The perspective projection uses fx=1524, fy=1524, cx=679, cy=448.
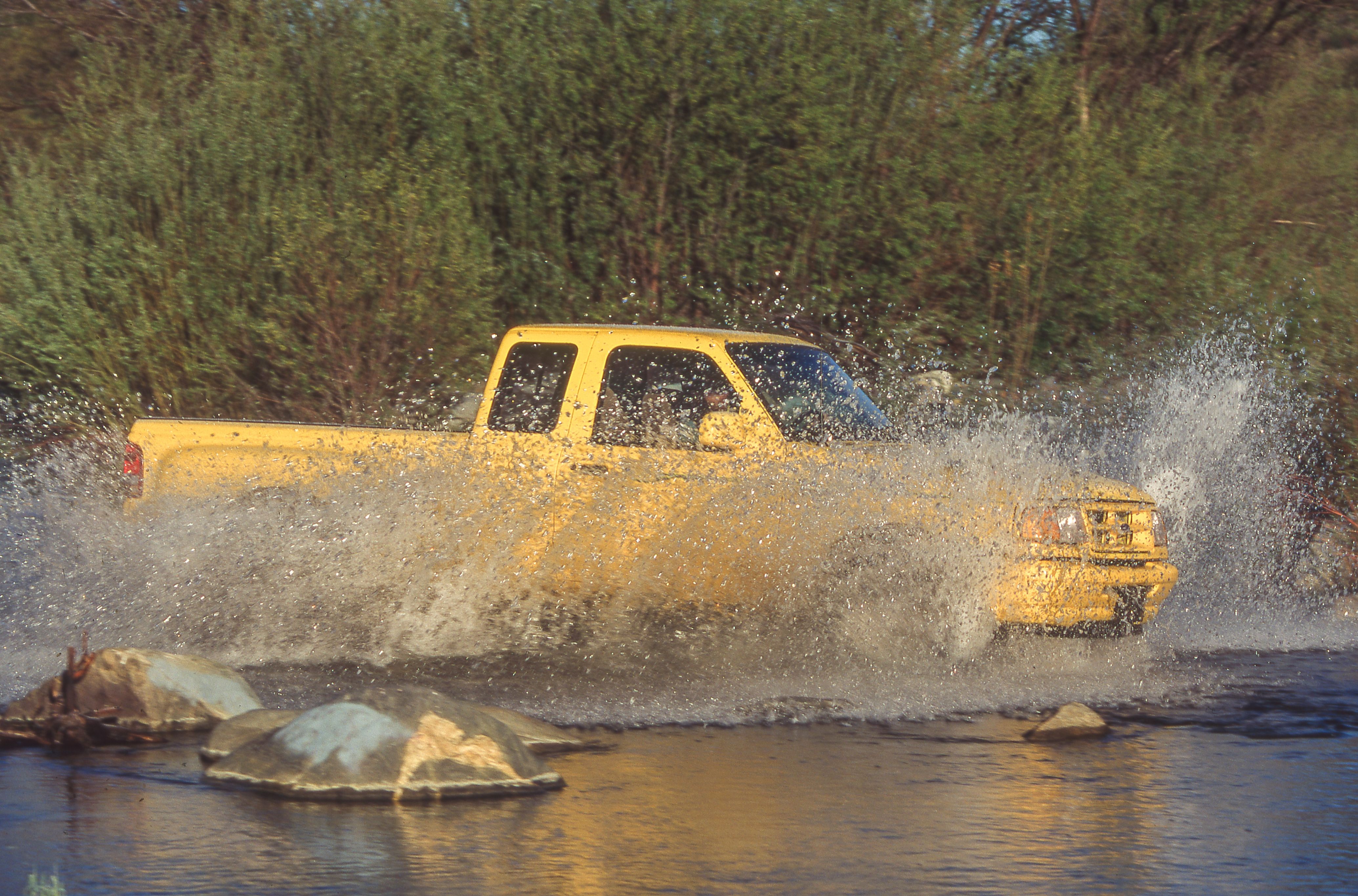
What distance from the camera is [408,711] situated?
614cm

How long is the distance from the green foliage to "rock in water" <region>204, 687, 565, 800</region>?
8789 millimetres

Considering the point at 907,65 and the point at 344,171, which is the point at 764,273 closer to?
the point at 907,65

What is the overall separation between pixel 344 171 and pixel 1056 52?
10449 mm

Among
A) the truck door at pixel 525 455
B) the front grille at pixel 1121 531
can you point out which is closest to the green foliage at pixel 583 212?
the truck door at pixel 525 455

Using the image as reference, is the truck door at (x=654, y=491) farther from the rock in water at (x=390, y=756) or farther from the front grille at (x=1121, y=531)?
the rock in water at (x=390, y=756)

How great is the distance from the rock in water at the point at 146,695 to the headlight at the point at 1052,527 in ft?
13.7

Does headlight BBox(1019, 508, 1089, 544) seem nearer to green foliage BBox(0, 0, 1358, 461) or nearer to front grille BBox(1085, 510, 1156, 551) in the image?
front grille BBox(1085, 510, 1156, 551)

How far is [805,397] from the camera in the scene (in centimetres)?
892

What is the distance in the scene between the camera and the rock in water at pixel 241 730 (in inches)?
254

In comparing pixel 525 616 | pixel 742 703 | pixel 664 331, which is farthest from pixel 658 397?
pixel 742 703

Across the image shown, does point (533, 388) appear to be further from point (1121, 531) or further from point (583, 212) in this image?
point (583, 212)

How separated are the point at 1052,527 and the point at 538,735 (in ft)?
10.5


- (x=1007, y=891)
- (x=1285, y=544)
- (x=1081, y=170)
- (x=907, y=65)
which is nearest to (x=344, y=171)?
(x=907, y=65)

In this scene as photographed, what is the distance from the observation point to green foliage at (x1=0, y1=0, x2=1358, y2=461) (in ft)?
49.6
